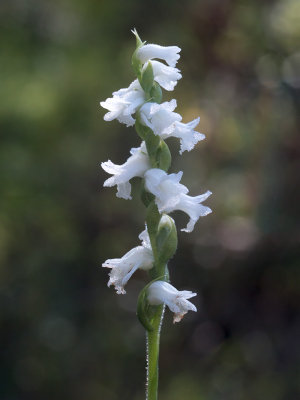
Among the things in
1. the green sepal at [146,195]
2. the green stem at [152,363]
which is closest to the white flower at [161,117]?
the green sepal at [146,195]

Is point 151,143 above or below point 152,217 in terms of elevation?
above

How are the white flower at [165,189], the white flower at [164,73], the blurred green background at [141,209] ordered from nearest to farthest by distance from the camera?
the white flower at [165,189]
the white flower at [164,73]
the blurred green background at [141,209]

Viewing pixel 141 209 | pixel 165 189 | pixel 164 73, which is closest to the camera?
pixel 165 189

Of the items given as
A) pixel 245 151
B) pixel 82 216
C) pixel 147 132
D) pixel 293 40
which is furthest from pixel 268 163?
pixel 147 132

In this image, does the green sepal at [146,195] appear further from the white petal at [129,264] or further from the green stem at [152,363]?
the green stem at [152,363]

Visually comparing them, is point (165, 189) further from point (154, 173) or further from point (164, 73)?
point (164, 73)

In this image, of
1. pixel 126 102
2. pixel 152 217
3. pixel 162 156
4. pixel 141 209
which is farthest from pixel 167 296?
pixel 141 209

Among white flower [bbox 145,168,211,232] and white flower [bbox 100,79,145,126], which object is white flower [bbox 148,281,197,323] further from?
white flower [bbox 100,79,145,126]
